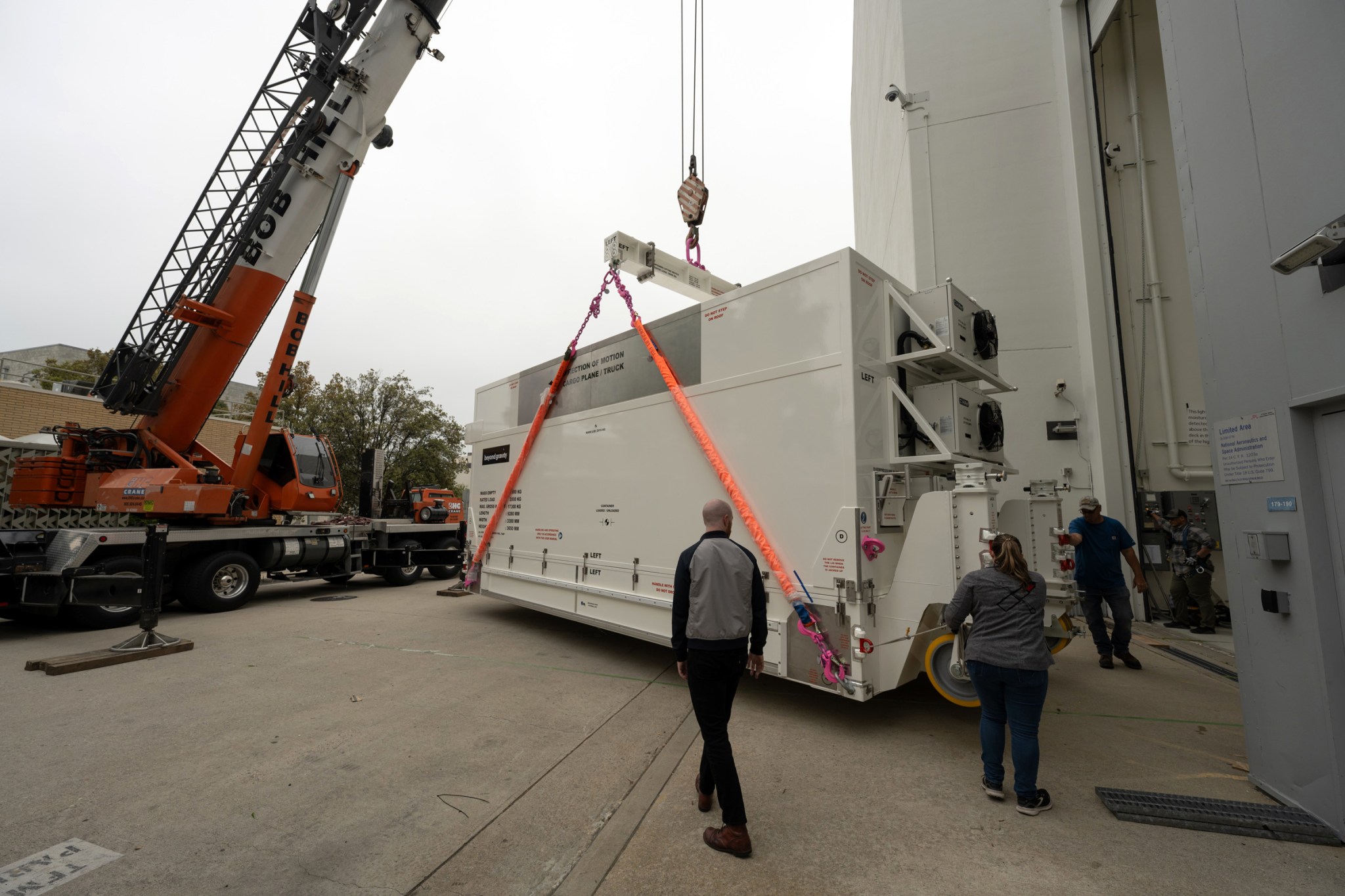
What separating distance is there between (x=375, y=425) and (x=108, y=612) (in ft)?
49.2

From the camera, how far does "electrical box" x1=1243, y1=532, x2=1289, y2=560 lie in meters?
2.88

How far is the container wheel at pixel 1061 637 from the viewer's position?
169 inches

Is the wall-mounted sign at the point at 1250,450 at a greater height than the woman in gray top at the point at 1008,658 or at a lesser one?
greater

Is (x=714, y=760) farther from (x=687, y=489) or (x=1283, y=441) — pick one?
(x=1283, y=441)

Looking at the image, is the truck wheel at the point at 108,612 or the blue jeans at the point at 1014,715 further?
the truck wheel at the point at 108,612

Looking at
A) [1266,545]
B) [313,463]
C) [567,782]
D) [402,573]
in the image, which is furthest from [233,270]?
[1266,545]

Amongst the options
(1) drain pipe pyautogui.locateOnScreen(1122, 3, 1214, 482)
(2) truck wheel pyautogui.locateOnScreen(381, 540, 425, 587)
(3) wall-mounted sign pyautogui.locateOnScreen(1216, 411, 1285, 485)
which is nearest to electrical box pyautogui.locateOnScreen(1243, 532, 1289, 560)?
(3) wall-mounted sign pyautogui.locateOnScreen(1216, 411, 1285, 485)

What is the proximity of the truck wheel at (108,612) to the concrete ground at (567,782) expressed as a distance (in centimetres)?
194

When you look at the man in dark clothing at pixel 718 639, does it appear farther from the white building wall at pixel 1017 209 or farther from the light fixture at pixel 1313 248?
the white building wall at pixel 1017 209

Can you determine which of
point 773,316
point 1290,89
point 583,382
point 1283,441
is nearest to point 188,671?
point 583,382

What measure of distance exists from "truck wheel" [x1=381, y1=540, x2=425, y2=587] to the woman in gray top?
10.9m

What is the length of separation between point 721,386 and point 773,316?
0.69m

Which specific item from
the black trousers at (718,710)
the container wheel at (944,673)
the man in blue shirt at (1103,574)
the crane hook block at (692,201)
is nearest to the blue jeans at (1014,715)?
the container wheel at (944,673)

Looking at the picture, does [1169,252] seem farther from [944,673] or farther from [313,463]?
[313,463]
